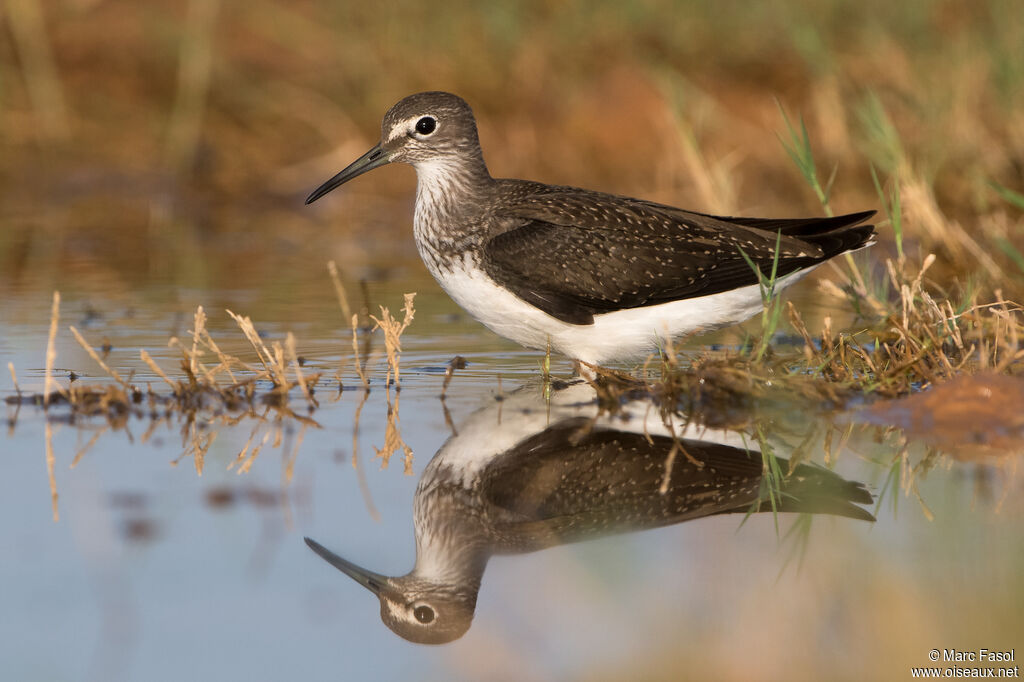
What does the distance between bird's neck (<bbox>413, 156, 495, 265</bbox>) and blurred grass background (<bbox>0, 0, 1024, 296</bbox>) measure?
369 centimetres

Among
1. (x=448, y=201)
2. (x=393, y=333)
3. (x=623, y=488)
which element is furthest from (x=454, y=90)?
(x=623, y=488)

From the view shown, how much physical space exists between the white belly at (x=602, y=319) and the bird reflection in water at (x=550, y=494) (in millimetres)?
986

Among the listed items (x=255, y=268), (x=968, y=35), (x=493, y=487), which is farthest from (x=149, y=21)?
(x=493, y=487)

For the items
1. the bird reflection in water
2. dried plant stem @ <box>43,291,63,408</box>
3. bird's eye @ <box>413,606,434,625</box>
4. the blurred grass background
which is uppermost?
the blurred grass background

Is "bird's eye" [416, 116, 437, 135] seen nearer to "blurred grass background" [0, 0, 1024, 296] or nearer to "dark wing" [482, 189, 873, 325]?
"dark wing" [482, 189, 873, 325]

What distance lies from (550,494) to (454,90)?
935cm

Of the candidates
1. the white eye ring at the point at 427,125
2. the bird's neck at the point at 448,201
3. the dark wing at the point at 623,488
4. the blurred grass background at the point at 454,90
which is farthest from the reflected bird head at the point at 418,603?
the blurred grass background at the point at 454,90

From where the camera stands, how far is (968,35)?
41.6 ft

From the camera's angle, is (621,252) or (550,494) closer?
(550,494)

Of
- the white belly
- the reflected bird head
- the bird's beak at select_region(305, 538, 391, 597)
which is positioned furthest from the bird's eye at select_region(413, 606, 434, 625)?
the white belly

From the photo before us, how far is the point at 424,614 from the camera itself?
4.14 m

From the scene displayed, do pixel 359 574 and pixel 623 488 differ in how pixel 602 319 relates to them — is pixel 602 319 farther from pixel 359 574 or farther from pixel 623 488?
pixel 359 574

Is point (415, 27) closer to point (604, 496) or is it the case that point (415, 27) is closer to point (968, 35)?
point (968, 35)

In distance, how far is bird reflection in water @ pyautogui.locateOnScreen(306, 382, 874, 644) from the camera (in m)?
4.24
